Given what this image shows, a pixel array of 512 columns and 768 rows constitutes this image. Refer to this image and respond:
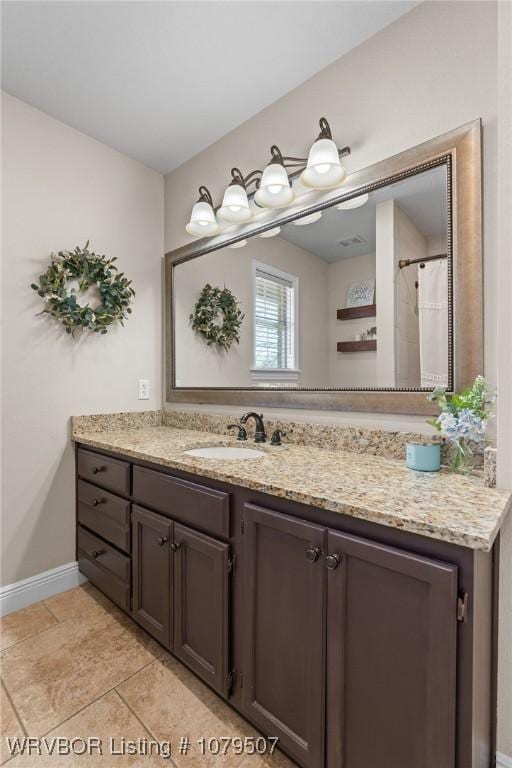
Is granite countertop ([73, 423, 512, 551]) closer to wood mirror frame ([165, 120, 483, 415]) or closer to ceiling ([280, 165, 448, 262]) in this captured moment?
wood mirror frame ([165, 120, 483, 415])

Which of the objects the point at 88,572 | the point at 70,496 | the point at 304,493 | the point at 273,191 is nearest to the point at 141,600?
the point at 88,572

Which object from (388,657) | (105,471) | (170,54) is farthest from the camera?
(105,471)

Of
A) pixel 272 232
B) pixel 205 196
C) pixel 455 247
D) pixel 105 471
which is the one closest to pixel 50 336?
pixel 105 471

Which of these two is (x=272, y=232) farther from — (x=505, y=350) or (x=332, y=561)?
(x=332, y=561)

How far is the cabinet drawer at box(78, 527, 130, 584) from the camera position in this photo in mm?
1705

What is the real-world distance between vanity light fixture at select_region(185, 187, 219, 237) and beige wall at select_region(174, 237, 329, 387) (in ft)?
0.43

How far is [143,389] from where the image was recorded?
239 cm

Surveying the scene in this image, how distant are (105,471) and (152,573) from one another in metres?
0.55

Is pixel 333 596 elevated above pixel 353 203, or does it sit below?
below

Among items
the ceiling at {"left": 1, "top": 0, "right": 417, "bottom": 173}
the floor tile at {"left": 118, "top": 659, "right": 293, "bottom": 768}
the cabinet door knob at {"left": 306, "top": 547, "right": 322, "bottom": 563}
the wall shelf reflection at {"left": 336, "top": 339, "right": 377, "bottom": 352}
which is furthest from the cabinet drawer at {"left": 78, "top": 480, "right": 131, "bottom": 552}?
the ceiling at {"left": 1, "top": 0, "right": 417, "bottom": 173}

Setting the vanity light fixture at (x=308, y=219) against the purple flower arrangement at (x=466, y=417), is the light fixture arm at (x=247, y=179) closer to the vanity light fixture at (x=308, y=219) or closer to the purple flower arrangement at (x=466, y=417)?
the vanity light fixture at (x=308, y=219)

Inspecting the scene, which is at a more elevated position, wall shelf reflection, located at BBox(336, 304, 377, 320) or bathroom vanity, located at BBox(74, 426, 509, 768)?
wall shelf reflection, located at BBox(336, 304, 377, 320)

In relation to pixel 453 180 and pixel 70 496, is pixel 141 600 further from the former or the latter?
pixel 453 180

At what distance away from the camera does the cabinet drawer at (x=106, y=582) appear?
1.71 metres
